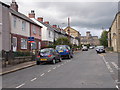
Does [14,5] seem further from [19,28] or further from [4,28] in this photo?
[4,28]

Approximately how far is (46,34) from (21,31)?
16.2 meters

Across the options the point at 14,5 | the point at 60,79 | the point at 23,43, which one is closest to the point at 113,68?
the point at 60,79

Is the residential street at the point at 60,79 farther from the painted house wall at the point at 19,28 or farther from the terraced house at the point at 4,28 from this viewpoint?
the painted house wall at the point at 19,28

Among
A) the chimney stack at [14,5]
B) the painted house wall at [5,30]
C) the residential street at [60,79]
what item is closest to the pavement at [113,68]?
the residential street at [60,79]

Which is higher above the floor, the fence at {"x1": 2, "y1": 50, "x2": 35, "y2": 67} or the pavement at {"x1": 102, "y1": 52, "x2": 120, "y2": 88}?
the fence at {"x1": 2, "y1": 50, "x2": 35, "y2": 67}

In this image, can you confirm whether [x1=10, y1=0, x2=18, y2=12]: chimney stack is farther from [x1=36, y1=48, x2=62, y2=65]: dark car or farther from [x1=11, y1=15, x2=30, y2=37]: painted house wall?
[x1=36, y1=48, x2=62, y2=65]: dark car

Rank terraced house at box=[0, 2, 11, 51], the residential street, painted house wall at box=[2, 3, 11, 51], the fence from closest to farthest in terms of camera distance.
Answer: the residential street < the fence < terraced house at box=[0, 2, 11, 51] < painted house wall at box=[2, 3, 11, 51]

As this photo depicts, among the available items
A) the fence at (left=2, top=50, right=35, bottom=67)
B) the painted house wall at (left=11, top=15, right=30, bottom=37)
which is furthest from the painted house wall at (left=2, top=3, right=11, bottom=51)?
the fence at (left=2, top=50, right=35, bottom=67)

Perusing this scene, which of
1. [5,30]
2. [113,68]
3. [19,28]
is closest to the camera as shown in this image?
[113,68]

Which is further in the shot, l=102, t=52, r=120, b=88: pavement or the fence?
the fence

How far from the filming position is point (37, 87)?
7617 millimetres

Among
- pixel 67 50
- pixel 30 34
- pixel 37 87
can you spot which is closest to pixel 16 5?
pixel 30 34

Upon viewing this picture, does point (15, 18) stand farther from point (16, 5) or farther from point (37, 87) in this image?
point (37, 87)

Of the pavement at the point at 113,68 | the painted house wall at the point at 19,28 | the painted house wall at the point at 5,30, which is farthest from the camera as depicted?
the painted house wall at the point at 19,28
